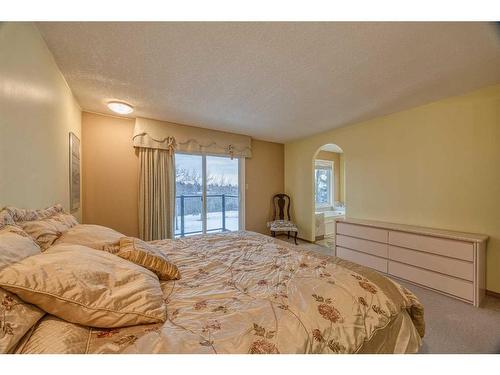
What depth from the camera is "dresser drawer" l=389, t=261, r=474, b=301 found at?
207 cm

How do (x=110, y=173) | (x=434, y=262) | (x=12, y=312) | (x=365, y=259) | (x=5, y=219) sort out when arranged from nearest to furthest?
(x=12, y=312), (x=5, y=219), (x=434, y=262), (x=365, y=259), (x=110, y=173)

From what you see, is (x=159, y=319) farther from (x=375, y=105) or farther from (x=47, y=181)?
(x=375, y=105)

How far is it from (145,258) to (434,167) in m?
3.32

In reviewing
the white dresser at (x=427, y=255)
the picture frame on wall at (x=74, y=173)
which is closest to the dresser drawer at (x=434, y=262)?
the white dresser at (x=427, y=255)

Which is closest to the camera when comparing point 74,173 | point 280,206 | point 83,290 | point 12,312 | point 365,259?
point 12,312

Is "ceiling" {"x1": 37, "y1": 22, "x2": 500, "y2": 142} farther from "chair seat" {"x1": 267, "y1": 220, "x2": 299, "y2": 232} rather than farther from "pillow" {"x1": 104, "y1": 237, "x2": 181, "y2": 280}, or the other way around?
"chair seat" {"x1": 267, "y1": 220, "x2": 299, "y2": 232}

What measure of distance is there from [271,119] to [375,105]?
4.68 ft

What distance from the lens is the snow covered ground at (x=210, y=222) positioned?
156 inches

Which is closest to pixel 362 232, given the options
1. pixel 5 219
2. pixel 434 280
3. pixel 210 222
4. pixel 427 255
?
pixel 427 255

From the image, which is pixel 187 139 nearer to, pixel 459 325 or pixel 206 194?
pixel 206 194

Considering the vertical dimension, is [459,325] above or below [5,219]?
below

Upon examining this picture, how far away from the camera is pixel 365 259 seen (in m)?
2.93

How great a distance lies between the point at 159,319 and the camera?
33.1 inches
